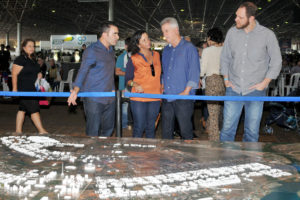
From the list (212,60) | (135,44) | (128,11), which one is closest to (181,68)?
(135,44)

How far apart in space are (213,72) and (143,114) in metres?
1.38

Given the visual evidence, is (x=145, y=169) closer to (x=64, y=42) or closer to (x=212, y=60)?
(x=212, y=60)

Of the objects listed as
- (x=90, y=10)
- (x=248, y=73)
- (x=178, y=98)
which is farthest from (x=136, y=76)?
(x=90, y=10)

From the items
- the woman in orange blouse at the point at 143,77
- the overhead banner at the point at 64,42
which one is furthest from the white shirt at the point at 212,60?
the overhead banner at the point at 64,42

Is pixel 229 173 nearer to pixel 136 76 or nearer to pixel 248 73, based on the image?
pixel 248 73

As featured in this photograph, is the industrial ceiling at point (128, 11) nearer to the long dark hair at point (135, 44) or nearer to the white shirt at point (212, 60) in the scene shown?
the white shirt at point (212, 60)

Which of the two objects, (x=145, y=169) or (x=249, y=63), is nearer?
(x=145, y=169)

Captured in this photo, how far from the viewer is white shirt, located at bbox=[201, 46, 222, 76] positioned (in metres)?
4.52

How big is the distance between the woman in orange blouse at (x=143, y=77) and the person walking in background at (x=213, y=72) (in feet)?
3.61

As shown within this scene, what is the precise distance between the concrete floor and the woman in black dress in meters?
0.59

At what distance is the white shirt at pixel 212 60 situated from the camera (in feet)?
14.8

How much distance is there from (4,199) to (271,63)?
8.71ft

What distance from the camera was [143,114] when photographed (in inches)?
143

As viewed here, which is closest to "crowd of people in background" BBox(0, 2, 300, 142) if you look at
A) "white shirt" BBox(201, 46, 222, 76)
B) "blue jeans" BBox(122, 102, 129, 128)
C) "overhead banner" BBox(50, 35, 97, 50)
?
"white shirt" BBox(201, 46, 222, 76)
